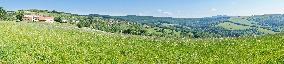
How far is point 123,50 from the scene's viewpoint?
124ft

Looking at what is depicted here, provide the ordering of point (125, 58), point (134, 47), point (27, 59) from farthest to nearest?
1. point (134, 47)
2. point (125, 58)
3. point (27, 59)

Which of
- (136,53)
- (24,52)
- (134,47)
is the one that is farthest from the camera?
(134,47)

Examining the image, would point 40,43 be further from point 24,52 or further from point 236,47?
point 236,47

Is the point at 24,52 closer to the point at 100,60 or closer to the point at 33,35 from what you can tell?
the point at 100,60

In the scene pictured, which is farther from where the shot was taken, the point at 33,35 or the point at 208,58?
the point at 33,35

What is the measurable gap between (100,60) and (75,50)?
11.8 ft

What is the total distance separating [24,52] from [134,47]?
431 inches

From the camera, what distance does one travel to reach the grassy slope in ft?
105

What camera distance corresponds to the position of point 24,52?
31.9 meters

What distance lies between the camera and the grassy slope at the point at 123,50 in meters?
31.9

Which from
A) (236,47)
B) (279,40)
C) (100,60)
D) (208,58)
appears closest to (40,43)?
(100,60)

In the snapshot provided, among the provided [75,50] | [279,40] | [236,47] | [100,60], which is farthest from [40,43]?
[279,40]


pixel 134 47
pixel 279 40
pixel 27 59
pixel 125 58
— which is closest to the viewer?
pixel 27 59

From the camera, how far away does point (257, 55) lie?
117 feet
